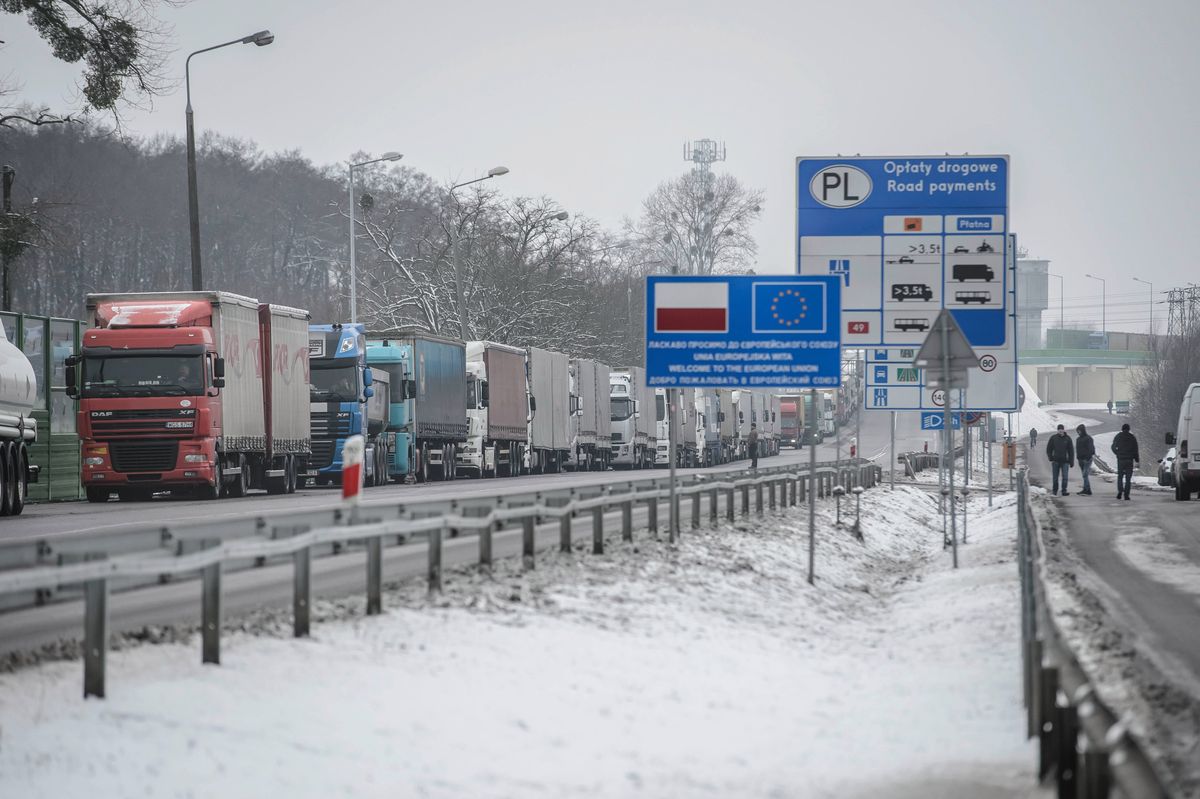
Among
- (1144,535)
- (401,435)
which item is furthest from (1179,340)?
(1144,535)

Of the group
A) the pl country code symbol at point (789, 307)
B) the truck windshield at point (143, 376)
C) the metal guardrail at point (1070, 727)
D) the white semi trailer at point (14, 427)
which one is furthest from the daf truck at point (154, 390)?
the metal guardrail at point (1070, 727)

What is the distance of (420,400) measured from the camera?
4406 centimetres

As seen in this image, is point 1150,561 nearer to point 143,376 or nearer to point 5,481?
point 5,481

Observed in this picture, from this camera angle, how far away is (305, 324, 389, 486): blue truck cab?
3975cm

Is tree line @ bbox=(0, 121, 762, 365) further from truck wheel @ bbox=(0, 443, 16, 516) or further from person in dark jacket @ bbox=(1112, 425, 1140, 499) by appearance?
truck wheel @ bbox=(0, 443, 16, 516)

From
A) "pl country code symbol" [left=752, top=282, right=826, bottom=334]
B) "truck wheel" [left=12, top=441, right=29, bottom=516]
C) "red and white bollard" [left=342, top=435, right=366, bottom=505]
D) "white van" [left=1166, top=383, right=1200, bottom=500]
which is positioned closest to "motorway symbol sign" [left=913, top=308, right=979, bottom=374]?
"pl country code symbol" [left=752, top=282, right=826, bottom=334]

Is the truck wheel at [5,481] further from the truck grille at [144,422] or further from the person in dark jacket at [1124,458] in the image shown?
the person in dark jacket at [1124,458]

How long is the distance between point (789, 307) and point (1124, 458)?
22.8 metres

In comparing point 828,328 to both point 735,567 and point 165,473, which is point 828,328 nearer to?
point 735,567

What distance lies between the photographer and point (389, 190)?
293ft

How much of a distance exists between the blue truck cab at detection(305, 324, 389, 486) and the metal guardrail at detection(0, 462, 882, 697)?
2141cm

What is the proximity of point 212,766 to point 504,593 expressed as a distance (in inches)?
233

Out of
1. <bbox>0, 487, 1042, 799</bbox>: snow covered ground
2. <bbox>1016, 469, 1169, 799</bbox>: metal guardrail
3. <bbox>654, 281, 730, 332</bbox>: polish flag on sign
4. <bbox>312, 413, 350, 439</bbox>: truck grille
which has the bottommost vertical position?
<bbox>0, 487, 1042, 799</bbox>: snow covered ground

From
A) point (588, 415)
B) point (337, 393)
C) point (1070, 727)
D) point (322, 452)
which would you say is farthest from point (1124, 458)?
point (1070, 727)
